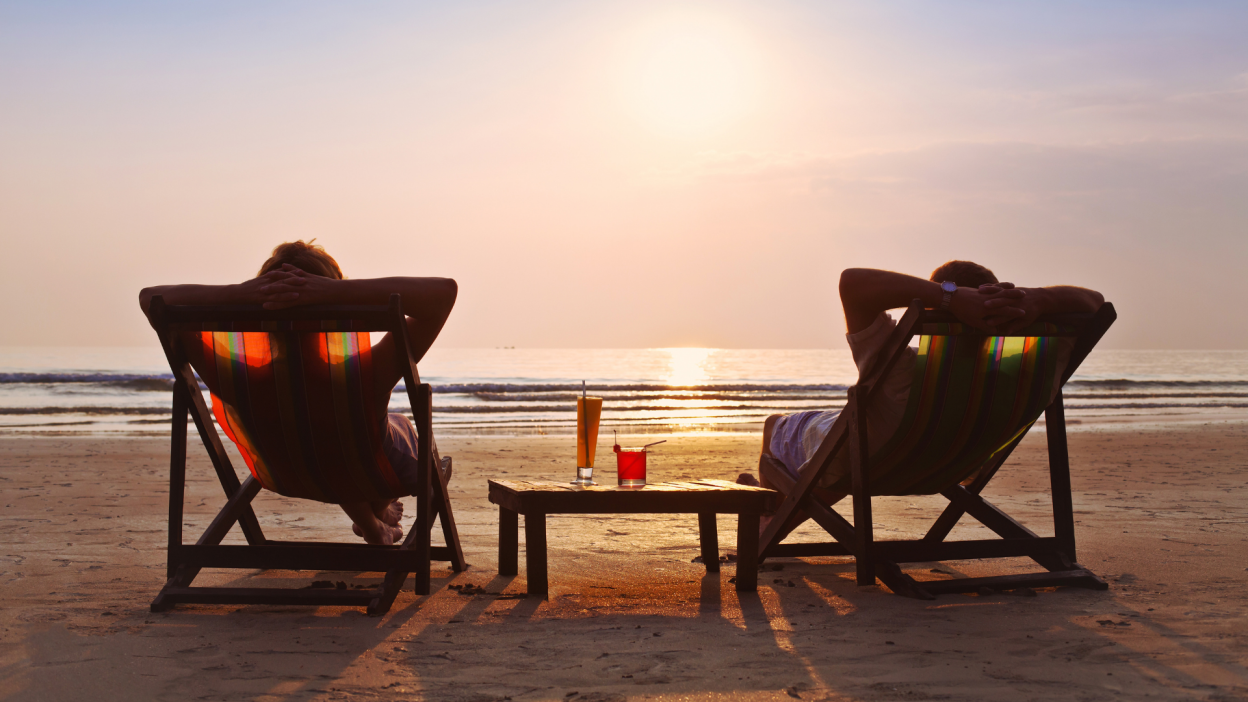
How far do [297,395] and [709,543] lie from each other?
185 centimetres

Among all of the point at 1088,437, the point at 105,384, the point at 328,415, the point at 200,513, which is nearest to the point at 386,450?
the point at 328,415

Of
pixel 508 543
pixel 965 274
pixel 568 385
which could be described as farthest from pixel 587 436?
pixel 568 385

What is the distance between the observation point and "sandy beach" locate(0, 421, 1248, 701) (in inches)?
93.5

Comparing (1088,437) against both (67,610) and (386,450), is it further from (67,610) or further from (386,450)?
(67,610)

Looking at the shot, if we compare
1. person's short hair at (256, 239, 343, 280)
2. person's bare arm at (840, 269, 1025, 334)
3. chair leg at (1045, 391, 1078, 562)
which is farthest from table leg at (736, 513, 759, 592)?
person's short hair at (256, 239, 343, 280)

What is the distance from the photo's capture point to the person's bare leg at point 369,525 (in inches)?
150

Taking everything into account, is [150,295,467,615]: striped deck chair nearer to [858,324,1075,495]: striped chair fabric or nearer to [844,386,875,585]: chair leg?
[844,386,875,585]: chair leg

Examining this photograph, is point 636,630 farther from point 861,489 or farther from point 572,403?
point 572,403

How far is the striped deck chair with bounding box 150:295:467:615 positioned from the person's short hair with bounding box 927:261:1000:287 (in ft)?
6.41

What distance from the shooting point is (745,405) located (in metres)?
22.6

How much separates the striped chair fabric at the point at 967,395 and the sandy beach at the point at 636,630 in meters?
0.54

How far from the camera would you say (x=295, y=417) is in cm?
313

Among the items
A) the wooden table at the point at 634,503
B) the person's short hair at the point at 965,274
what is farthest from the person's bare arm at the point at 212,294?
the person's short hair at the point at 965,274

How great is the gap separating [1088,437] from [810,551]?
10253 mm
